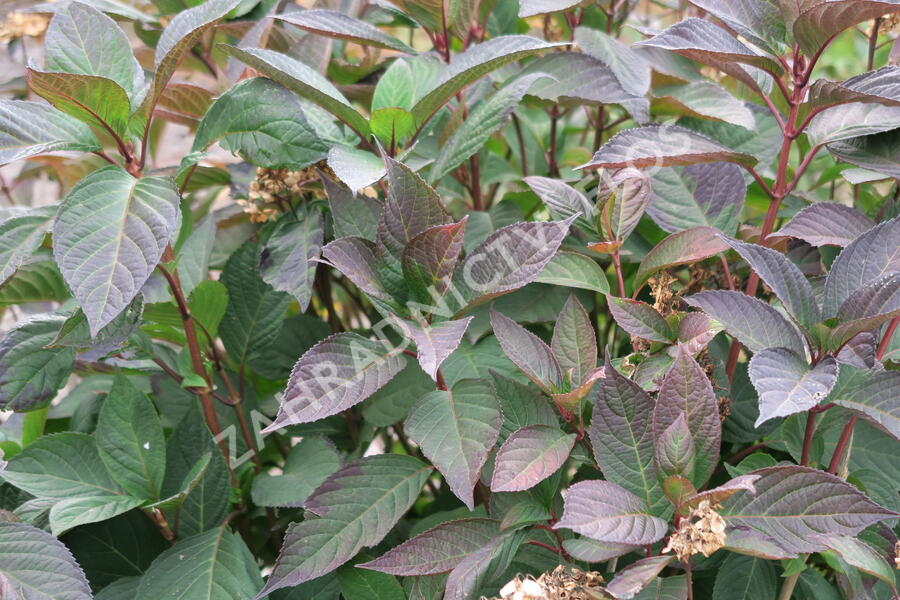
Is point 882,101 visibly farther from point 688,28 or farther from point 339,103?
point 339,103

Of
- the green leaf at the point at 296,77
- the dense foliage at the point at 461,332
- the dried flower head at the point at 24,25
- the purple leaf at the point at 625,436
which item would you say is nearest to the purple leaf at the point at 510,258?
the dense foliage at the point at 461,332

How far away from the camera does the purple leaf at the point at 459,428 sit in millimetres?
705

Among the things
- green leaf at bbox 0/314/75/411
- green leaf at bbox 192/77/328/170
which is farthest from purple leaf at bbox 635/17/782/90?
green leaf at bbox 0/314/75/411

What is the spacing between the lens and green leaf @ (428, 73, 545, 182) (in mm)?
830

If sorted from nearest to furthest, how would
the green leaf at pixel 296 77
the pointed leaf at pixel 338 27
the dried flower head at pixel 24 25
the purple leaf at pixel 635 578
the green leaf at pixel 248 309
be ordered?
the purple leaf at pixel 635 578 < the green leaf at pixel 296 77 < the pointed leaf at pixel 338 27 < the green leaf at pixel 248 309 < the dried flower head at pixel 24 25

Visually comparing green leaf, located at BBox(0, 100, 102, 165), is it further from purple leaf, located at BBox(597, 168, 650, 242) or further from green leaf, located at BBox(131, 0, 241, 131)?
purple leaf, located at BBox(597, 168, 650, 242)

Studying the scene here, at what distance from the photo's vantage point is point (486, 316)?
3.06ft

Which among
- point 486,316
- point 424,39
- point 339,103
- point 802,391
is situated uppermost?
point 339,103

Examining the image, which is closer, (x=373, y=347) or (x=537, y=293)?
(x=373, y=347)

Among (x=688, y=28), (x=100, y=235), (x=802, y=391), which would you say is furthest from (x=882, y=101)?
(x=100, y=235)

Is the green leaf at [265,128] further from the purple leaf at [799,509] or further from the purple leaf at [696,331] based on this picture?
the purple leaf at [799,509]

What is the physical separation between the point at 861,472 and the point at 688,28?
458mm

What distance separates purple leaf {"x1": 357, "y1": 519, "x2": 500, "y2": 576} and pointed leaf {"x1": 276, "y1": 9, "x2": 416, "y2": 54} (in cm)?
54

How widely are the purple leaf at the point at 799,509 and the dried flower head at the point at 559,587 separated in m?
0.12
